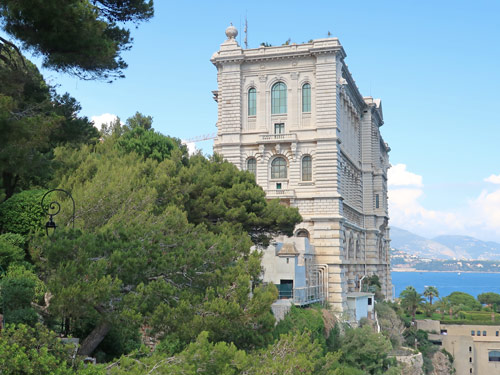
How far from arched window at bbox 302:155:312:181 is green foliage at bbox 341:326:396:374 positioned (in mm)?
12392

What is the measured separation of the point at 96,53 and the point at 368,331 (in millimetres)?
27803

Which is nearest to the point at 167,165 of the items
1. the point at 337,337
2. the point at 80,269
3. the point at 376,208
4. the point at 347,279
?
the point at 80,269

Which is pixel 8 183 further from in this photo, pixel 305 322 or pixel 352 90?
pixel 352 90

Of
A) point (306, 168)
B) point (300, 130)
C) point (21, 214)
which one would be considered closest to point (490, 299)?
point (306, 168)

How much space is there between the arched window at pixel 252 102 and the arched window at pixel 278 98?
1.32 m

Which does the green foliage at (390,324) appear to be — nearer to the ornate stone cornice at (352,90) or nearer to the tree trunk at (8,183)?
the ornate stone cornice at (352,90)

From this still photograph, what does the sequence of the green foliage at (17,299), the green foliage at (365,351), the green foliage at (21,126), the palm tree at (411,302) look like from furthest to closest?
the palm tree at (411,302) < the green foliage at (365,351) < the green foliage at (17,299) < the green foliage at (21,126)

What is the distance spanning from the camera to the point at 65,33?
15.4 metres

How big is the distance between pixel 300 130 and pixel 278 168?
329 centimetres

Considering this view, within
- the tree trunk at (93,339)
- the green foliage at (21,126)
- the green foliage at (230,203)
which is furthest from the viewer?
the green foliage at (230,203)

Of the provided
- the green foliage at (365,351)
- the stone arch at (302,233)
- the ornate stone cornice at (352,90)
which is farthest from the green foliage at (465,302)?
the green foliage at (365,351)

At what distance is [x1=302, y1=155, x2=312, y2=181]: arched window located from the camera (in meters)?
45.5

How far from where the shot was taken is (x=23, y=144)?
1509 cm

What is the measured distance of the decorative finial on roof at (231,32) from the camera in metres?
47.4
